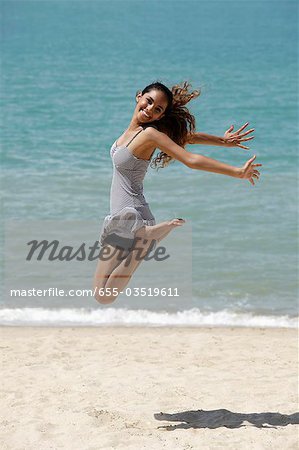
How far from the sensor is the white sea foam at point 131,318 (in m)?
11.0

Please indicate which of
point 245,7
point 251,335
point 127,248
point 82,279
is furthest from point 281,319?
point 245,7

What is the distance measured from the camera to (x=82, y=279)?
12547 millimetres

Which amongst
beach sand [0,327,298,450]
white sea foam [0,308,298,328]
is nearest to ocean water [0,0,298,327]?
white sea foam [0,308,298,328]

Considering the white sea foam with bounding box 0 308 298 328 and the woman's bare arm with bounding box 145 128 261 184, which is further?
the white sea foam with bounding box 0 308 298 328

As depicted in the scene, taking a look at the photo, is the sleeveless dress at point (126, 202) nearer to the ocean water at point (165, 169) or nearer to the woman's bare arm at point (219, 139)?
the woman's bare arm at point (219, 139)

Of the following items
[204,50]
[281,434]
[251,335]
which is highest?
[204,50]

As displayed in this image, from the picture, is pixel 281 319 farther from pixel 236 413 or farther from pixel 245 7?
pixel 245 7

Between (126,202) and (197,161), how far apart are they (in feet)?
2.31

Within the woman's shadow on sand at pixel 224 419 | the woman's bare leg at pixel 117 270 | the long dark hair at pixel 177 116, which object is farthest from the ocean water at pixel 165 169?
the long dark hair at pixel 177 116

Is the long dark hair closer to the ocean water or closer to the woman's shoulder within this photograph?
the woman's shoulder

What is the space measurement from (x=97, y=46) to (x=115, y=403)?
27.8 metres

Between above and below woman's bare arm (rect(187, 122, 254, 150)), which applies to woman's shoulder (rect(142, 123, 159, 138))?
below

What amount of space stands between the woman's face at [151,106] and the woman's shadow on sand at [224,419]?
7.97 feet

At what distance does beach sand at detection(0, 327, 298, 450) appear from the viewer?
23.4 feet
